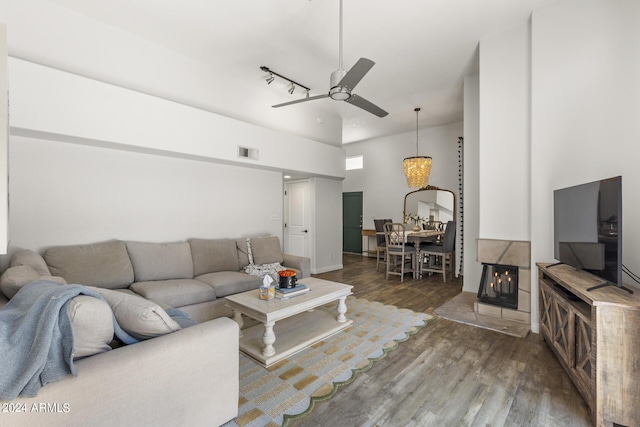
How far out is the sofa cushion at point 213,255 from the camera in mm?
3670

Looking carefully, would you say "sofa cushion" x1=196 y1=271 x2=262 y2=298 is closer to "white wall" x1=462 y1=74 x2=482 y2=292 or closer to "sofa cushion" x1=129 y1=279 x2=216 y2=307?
"sofa cushion" x1=129 y1=279 x2=216 y2=307

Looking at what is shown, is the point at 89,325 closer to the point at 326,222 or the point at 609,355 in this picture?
the point at 609,355

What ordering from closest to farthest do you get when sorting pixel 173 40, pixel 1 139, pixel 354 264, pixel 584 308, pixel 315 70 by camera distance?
pixel 1 139
pixel 584 308
pixel 173 40
pixel 315 70
pixel 354 264

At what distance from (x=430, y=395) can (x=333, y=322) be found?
1.29 metres

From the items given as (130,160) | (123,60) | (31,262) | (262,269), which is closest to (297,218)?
(262,269)

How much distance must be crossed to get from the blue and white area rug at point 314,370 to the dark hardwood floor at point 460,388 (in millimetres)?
91

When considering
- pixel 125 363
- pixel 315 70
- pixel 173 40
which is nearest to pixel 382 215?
pixel 315 70

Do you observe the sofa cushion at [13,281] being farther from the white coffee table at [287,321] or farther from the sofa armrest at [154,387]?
the white coffee table at [287,321]

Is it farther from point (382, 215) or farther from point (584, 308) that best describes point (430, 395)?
point (382, 215)

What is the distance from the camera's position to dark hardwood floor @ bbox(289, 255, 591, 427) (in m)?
1.74

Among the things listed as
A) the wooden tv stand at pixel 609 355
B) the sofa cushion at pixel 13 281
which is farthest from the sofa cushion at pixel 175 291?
the wooden tv stand at pixel 609 355

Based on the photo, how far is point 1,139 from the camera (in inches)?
44.8

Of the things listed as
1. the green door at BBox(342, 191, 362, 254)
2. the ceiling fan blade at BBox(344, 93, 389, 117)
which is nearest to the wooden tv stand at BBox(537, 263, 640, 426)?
the ceiling fan blade at BBox(344, 93, 389, 117)

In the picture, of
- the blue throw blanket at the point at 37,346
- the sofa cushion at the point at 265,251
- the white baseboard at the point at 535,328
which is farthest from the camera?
the sofa cushion at the point at 265,251
